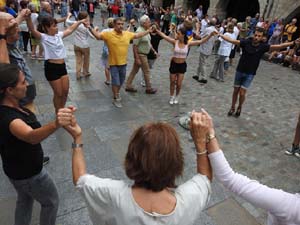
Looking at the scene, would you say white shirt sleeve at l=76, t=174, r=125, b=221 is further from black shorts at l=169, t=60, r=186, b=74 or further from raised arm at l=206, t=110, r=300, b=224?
black shorts at l=169, t=60, r=186, b=74

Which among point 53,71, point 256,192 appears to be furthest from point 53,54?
point 256,192

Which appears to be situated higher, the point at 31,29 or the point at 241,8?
the point at 241,8

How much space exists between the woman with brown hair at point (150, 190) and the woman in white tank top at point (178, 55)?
15.1 ft

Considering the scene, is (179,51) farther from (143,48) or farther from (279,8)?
(279,8)

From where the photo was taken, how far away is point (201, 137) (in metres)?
1.49

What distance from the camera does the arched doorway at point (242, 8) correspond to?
63.2 feet

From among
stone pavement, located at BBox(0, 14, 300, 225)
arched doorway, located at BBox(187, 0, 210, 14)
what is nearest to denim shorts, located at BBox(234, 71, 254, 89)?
stone pavement, located at BBox(0, 14, 300, 225)

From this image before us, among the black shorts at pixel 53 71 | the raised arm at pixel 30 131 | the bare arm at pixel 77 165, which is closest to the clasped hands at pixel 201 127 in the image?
the bare arm at pixel 77 165

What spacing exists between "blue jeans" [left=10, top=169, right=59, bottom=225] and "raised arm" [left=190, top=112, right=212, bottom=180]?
1381 mm

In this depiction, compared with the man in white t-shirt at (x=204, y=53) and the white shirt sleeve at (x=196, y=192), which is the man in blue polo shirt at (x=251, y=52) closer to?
the man in white t-shirt at (x=204, y=53)

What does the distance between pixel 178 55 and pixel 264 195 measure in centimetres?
466

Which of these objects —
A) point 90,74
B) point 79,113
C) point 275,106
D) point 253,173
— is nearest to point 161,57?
point 90,74

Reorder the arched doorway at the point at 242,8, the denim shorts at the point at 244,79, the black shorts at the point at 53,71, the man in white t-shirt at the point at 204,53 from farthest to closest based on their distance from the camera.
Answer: the arched doorway at the point at 242,8 → the man in white t-shirt at the point at 204,53 → the denim shorts at the point at 244,79 → the black shorts at the point at 53,71

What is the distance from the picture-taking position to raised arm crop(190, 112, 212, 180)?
58.4 inches
